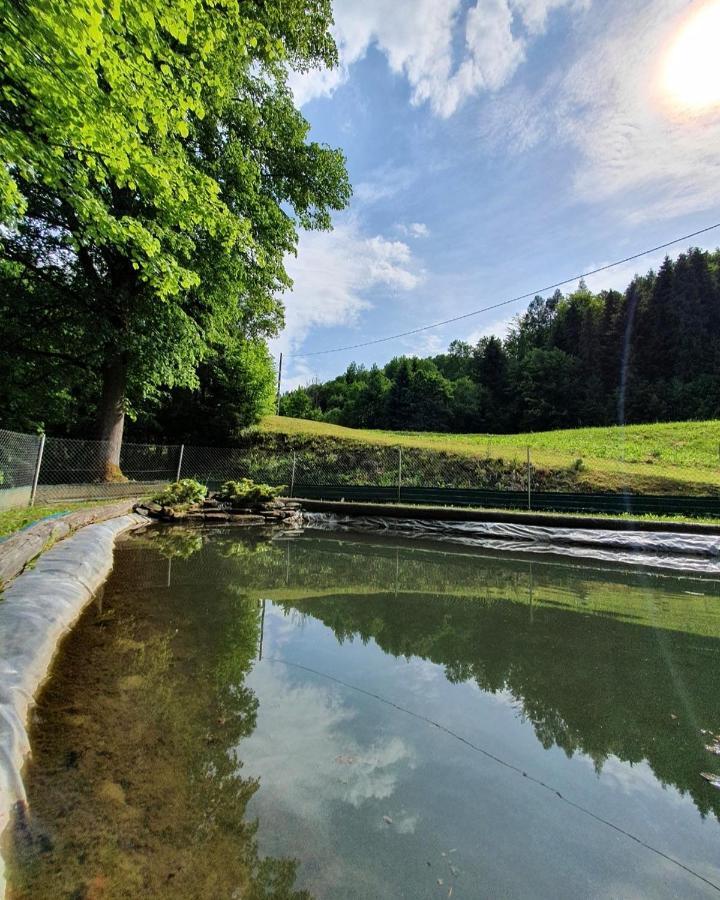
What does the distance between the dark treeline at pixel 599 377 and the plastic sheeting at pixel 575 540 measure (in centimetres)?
3580

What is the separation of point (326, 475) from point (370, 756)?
14.1 metres

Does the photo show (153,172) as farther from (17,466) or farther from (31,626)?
(17,466)

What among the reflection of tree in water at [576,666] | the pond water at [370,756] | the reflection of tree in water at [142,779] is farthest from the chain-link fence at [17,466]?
the reflection of tree in water at [576,666]

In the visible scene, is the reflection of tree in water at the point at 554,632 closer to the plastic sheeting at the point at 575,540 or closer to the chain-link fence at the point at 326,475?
the plastic sheeting at the point at 575,540

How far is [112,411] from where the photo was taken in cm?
1252

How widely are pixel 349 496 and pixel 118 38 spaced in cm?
1115

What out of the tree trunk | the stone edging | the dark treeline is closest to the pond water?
the stone edging

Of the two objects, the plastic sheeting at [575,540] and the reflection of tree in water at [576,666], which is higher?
the plastic sheeting at [575,540]

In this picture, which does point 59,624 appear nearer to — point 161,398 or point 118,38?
point 118,38

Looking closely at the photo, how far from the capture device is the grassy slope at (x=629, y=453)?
40.8 ft

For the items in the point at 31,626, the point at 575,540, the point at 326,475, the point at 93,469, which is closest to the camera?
the point at 31,626

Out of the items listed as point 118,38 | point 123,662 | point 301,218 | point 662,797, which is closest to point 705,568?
point 662,797

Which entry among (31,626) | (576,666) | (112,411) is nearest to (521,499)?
(576,666)

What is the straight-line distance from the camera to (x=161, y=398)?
1847cm
